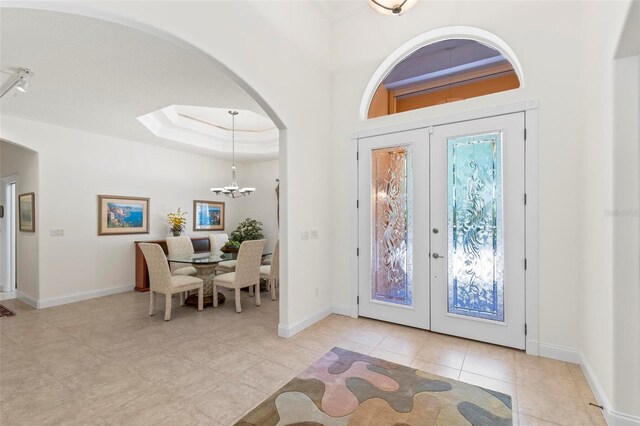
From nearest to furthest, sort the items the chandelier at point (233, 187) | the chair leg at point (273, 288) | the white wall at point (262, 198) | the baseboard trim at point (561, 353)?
1. the baseboard trim at point (561, 353)
2. the chair leg at point (273, 288)
3. the chandelier at point (233, 187)
4. the white wall at point (262, 198)

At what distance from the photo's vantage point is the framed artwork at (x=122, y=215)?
17.4ft

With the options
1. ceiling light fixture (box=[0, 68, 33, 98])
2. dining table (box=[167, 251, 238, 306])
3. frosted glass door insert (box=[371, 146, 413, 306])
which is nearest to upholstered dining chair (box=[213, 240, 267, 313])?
dining table (box=[167, 251, 238, 306])

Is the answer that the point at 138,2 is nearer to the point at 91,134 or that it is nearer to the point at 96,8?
the point at 96,8

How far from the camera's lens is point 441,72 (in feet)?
11.4

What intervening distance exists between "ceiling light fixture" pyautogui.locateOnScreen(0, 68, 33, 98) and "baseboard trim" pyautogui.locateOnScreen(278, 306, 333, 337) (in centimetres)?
350

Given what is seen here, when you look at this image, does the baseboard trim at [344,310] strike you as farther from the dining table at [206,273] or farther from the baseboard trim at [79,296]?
the baseboard trim at [79,296]

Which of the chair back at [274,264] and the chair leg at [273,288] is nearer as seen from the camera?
the chair back at [274,264]

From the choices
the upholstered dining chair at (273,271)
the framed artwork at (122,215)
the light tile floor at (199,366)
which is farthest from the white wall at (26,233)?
the upholstered dining chair at (273,271)

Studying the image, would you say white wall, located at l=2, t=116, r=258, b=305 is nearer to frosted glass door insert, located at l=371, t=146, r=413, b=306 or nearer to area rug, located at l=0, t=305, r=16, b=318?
area rug, located at l=0, t=305, r=16, b=318

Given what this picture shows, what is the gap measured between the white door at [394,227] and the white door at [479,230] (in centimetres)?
13

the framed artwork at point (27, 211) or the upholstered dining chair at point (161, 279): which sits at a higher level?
the framed artwork at point (27, 211)

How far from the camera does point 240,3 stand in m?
2.79

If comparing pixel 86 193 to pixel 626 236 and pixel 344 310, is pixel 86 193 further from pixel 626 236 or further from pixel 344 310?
pixel 626 236

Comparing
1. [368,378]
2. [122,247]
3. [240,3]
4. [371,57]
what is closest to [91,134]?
[122,247]
